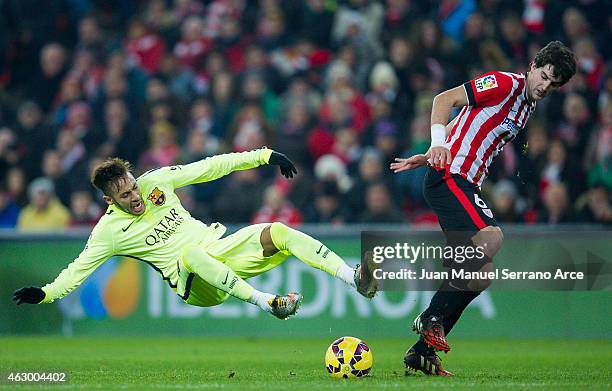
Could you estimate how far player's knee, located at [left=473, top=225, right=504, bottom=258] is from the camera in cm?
812

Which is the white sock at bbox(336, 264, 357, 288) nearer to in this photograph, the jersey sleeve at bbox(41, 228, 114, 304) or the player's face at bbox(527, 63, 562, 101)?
the player's face at bbox(527, 63, 562, 101)

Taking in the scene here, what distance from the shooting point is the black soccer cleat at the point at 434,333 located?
8219mm

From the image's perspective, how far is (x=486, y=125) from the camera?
8.40m

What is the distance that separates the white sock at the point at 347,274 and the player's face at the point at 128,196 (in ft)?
5.93

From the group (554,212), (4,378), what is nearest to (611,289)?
(554,212)

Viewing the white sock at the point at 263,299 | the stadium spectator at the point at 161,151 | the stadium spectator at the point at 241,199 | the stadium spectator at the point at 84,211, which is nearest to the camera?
the white sock at the point at 263,299

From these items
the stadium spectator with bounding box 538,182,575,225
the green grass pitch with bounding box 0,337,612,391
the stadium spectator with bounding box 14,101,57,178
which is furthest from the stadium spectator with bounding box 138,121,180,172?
the stadium spectator with bounding box 538,182,575,225

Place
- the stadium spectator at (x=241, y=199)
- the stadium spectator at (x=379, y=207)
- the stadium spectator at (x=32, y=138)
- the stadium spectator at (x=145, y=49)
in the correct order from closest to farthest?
1. the stadium spectator at (x=379, y=207)
2. the stadium spectator at (x=241, y=199)
3. the stadium spectator at (x=32, y=138)
4. the stadium spectator at (x=145, y=49)

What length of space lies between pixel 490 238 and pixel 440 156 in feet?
2.44

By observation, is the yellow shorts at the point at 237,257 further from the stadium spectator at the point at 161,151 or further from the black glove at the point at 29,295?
the stadium spectator at the point at 161,151

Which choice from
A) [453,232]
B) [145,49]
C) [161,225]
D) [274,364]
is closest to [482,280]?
[453,232]

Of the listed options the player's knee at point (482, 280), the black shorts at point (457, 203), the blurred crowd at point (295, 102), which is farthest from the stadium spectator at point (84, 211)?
the player's knee at point (482, 280)

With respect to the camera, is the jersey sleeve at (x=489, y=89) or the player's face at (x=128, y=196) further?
the player's face at (x=128, y=196)

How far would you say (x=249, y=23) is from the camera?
1719 cm
